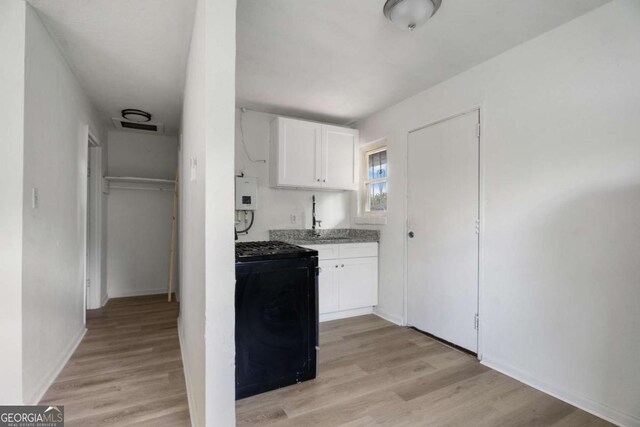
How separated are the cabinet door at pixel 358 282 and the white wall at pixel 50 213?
94.7 inches

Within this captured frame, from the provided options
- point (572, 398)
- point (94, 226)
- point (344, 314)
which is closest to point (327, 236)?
point (344, 314)

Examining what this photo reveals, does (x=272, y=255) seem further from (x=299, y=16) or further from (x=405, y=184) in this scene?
(x=405, y=184)

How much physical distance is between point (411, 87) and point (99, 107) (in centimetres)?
333

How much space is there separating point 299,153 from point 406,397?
258 cm

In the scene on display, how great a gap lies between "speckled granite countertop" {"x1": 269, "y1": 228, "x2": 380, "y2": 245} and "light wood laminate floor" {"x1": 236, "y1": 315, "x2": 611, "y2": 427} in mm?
1099

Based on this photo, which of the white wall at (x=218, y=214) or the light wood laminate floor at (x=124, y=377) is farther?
the light wood laminate floor at (x=124, y=377)

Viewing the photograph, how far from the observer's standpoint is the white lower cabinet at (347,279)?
3.23 m

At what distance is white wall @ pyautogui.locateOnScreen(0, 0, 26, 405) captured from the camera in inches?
63.7

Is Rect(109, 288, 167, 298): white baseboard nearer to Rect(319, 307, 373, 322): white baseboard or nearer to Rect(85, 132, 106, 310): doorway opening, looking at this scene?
Rect(85, 132, 106, 310): doorway opening

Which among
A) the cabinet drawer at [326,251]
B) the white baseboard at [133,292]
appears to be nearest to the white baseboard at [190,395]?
the cabinet drawer at [326,251]

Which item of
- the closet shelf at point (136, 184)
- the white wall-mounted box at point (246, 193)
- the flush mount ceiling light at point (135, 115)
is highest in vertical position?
the flush mount ceiling light at point (135, 115)

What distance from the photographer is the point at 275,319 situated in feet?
6.47

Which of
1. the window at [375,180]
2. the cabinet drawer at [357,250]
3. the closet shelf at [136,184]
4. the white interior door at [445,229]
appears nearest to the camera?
the white interior door at [445,229]

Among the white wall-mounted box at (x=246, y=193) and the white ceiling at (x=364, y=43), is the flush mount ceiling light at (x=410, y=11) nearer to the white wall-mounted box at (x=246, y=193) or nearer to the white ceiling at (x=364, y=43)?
the white ceiling at (x=364, y=43)
